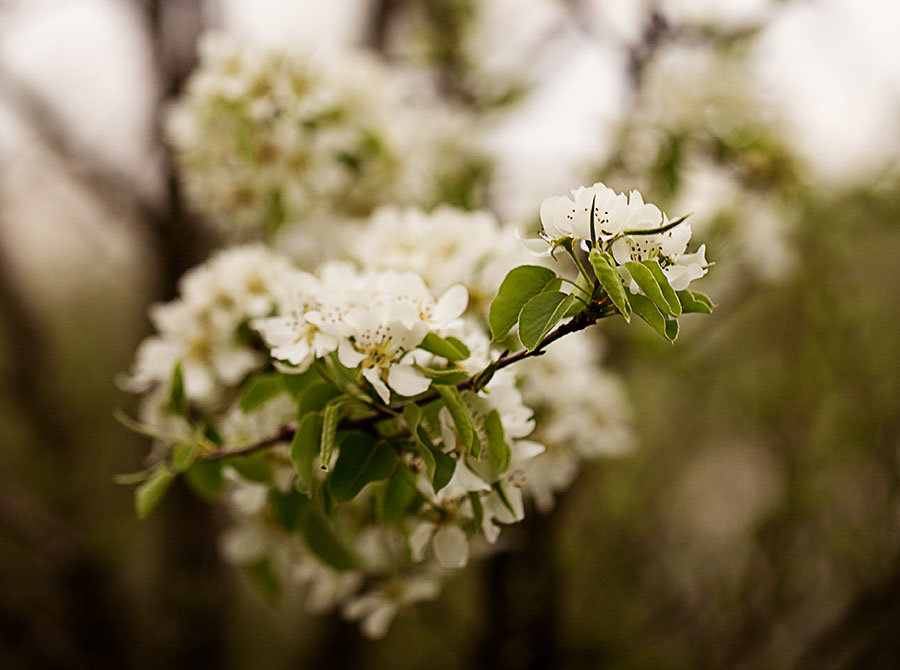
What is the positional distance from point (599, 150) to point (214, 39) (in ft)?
2.56

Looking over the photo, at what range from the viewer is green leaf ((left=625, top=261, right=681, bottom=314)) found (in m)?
0.48

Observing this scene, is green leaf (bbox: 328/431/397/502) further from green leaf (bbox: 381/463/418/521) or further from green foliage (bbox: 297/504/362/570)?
green foliage (bbox: 297/504/362/570)

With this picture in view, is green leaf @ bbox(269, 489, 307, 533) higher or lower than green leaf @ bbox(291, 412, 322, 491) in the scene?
lower

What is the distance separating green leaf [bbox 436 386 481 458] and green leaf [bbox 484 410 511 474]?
48 mm

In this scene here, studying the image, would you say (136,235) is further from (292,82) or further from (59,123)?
(292,82)

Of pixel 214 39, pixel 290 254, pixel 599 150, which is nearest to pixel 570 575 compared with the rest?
pixel 599 150

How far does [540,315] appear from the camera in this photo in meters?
0.51

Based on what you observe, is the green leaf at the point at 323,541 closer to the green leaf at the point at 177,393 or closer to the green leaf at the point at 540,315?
the green leaf at the point at 177,393

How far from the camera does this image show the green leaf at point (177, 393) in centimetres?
73

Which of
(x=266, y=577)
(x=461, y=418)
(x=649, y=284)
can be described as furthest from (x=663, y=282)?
(x=266, y=577)

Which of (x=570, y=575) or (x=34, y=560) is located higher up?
(x=34, y=560)

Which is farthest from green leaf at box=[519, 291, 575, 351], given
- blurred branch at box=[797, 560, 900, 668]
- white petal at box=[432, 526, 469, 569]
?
blurred branch at box=[797, 560, 900, 668]

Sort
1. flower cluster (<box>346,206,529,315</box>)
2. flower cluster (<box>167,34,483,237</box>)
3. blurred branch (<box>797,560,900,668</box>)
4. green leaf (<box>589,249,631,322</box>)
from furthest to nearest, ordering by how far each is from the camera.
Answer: blurred branch (<box>797,560,900,668</box>) < flower cluster (<box>167,34,483,237</box>) < flower cluster (<box>346,206,529,315</box>) < green leaf (<box>589,249,631,322</box>)

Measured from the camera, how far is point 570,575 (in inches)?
83.8
